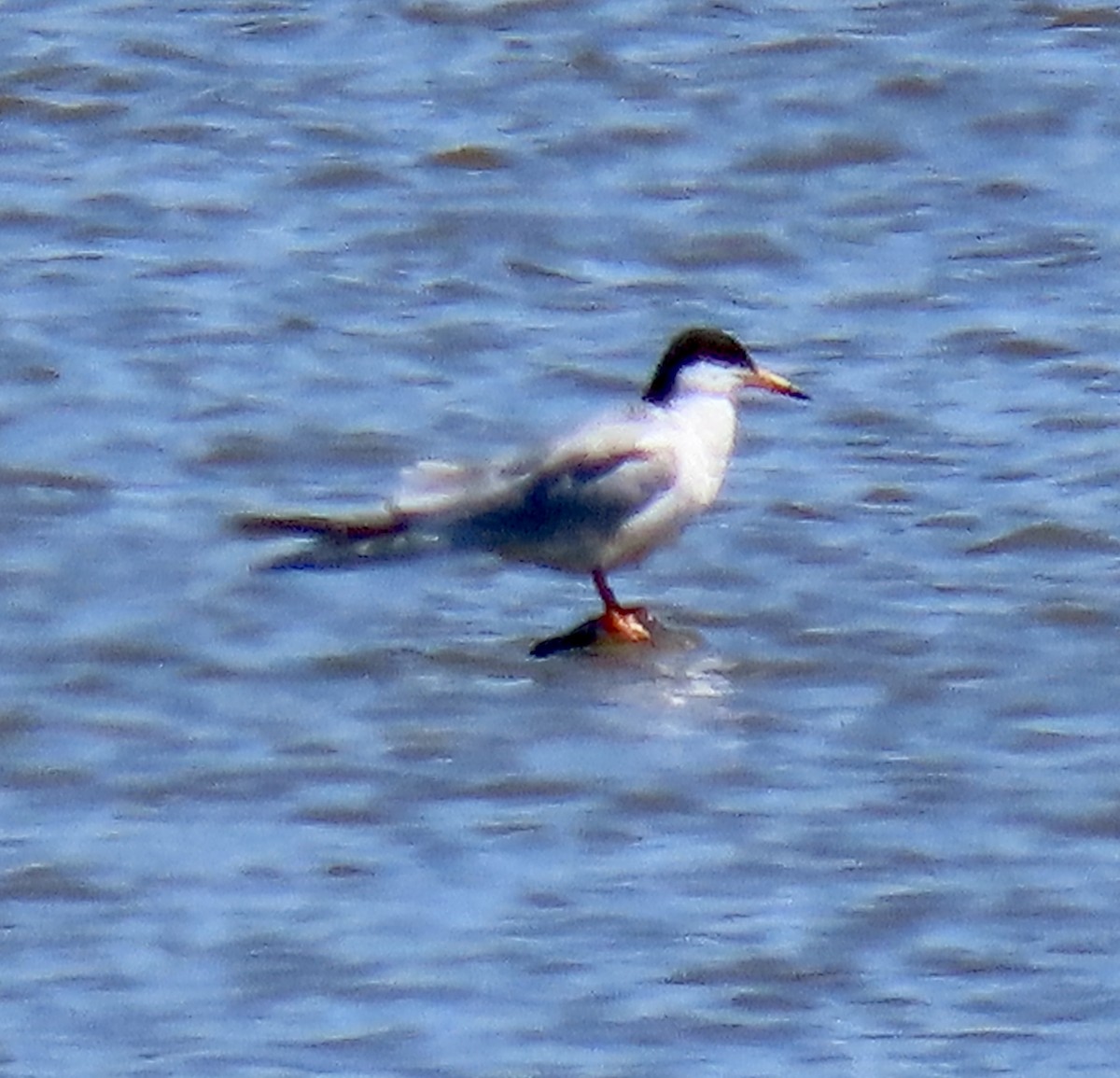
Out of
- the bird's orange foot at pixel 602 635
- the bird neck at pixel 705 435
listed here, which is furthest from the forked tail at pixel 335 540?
the bird neck at pixel 705 435

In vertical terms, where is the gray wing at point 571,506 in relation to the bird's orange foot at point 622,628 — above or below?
above

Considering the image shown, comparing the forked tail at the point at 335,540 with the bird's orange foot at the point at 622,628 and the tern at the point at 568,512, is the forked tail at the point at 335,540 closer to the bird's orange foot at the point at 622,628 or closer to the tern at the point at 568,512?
the tern at the point at 568,512

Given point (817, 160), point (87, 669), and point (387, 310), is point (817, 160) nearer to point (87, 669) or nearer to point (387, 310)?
point (387, 310)

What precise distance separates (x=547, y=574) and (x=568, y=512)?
64 cm

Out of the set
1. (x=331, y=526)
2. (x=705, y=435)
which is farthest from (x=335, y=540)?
(x=705, y=435)

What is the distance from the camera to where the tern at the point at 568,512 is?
9430 mm

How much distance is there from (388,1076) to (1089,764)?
6.88ft

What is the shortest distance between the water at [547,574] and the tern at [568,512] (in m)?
0.18

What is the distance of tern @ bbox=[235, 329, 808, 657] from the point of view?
943cm

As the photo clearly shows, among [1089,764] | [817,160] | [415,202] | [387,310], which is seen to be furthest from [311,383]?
[1089,764]

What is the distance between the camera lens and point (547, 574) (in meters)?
10.1

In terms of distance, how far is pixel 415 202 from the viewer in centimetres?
1262

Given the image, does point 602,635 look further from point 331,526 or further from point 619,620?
point 331,526

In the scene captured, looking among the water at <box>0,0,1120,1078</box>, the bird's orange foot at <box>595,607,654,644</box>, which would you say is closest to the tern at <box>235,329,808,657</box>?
the bird's orange foot at <box>595,607,654,644</box>
